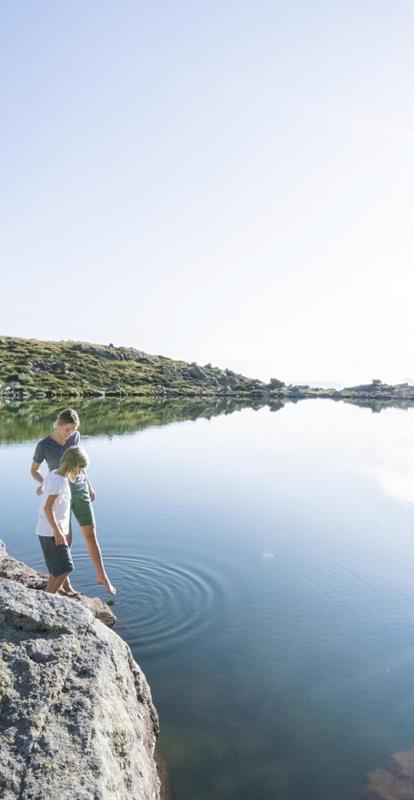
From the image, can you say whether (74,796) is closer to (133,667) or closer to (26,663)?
(26,663)

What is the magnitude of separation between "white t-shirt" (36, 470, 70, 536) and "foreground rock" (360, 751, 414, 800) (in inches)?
234

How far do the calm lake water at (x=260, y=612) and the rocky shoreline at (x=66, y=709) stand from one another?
66.6 inches

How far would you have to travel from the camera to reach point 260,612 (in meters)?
13.4

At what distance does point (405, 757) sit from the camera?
848cm

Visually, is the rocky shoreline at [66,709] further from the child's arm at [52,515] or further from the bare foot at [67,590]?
the bare foot at [67,590]

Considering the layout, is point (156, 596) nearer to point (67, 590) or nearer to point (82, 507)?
point (67, 590)

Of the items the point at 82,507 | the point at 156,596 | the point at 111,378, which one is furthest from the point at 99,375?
the point at 82,507

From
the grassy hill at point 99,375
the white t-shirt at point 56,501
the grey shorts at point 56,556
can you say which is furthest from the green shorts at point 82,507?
the grassy hill at point 99,375

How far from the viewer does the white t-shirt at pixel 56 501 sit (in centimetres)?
965

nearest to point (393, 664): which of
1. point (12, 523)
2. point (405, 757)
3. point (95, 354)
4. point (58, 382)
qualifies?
point (405, 757)

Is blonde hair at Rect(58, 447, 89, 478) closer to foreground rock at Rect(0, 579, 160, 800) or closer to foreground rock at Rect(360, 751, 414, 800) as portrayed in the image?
foreground rock at Rect(0, 579, 160, 800)

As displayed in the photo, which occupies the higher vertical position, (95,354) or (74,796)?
(95,354)

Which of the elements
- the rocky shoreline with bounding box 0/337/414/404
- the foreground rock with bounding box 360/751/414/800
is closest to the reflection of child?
the foreground rock with bounding box 360/751/414/800

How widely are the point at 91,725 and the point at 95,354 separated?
170148 millimetres
